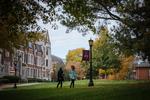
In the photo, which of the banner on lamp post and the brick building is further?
the brick building

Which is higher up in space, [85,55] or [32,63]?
[32,63]

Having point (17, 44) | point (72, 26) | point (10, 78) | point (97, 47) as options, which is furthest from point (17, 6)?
point (97, 47)

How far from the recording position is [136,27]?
85.0ft

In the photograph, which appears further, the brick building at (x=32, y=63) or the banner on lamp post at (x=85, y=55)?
the brick building at (x=32, y=63)

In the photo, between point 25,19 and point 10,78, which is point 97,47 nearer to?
point 10,78

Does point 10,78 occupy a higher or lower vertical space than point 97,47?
lower

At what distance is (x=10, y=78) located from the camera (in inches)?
2940

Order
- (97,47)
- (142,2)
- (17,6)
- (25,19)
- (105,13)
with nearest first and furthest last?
1. (17,6)
2. (25,19)
3. (142,2)
4. (105,13)
5. (97,47)

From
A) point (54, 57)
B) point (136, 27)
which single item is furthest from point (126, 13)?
point (54, 57)

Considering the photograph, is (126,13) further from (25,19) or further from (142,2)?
(25,19)

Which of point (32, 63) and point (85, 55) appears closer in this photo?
point (85, 55)

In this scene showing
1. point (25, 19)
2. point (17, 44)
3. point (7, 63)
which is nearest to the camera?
point (25, 19)

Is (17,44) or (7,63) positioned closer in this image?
(17,44)

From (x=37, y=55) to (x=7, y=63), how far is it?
29.0 metres
